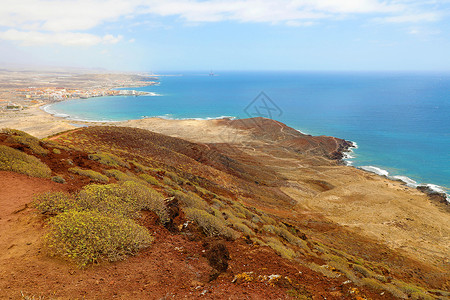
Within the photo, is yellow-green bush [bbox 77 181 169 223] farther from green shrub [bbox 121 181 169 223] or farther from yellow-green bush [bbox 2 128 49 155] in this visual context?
yellow-green bush [bbox 2 128 49 155]

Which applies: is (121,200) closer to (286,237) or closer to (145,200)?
(145,200)

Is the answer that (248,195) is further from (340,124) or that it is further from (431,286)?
(340,124)

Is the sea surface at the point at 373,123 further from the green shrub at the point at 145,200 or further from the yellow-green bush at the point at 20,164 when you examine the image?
the yellow-green bush at the point at 20,164

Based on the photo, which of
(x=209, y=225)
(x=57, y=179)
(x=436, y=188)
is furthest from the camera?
(x=436, y=188)

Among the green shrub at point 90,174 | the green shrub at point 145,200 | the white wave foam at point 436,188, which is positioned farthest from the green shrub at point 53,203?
the white wave foam at point 436,188

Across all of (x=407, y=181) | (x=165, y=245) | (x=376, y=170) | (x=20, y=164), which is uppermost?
(x=20, y=164)

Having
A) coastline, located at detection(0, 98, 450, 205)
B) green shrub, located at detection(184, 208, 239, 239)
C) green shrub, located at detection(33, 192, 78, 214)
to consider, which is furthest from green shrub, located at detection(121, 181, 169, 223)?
coastline, located at detection(0, 98, 450, 205)

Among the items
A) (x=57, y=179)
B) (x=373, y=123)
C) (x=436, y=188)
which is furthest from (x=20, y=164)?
(x=373, y=123)
